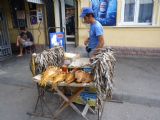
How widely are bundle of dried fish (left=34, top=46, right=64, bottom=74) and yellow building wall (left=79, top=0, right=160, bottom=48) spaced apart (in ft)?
11.3

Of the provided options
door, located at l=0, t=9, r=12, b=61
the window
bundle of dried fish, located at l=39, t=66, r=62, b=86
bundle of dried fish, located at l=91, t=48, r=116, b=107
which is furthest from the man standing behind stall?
door, located at l=0, t=9, r=12, b=61

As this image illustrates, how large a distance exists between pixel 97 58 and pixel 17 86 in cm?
293

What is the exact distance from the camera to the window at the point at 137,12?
614cm

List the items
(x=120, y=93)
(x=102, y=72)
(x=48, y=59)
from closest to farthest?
(x=102, y=72)
(x=48, y=59)
(x=120, y=93)

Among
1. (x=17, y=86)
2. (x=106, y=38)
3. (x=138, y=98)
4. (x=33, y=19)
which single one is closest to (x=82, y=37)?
(x=106, y=38)

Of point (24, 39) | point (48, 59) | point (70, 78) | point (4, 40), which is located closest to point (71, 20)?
point (24, 39)

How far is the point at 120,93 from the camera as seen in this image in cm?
385

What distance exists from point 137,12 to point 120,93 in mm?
3618

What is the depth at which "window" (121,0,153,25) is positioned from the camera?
20.1 feet

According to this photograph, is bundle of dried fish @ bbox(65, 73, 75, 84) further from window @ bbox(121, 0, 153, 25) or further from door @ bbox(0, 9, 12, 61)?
door @ bbox(0, 9, 12, 61)

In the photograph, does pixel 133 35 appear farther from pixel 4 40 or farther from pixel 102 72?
pixel 4 40

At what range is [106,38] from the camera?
21.7ft

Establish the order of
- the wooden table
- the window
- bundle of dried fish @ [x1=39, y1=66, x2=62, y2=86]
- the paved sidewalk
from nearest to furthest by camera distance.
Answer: the wooden table
bundle of dried fish @ [x1=39, y1=66, x2=62, y2=86]
the paved sidewalk
the window

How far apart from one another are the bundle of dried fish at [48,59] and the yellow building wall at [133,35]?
11.3ft
